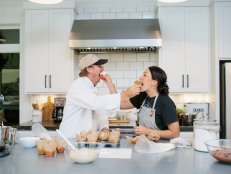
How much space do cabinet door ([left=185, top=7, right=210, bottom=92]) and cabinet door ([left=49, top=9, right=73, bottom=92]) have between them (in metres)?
1.70

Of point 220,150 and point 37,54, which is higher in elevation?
point 37,54

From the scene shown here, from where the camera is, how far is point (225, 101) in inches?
161

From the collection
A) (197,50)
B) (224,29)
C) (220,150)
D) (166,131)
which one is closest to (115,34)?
(197,50)

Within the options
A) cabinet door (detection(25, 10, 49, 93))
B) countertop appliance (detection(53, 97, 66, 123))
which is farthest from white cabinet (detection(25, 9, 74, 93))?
countertop appliance (detection(53, 97, 66, 123))

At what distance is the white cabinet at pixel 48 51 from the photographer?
448 centimetres

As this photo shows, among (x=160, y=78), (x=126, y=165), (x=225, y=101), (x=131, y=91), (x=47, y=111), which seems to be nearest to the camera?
(x=126, y=165)

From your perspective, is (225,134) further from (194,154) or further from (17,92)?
(17,92)

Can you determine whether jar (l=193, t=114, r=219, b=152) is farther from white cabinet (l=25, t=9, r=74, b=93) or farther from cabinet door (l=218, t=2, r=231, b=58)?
white cabinet (l=25, t=9, r=74, b=93)

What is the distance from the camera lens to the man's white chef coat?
258cm

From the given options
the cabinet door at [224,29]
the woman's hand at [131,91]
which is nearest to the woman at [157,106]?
the woman's hand at [131,91]

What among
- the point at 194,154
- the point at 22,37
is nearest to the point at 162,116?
the point at 194,154

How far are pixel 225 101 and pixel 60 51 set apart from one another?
241 centimetres

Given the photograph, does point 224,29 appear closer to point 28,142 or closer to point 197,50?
point 197,50

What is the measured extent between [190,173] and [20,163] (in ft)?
3.14
